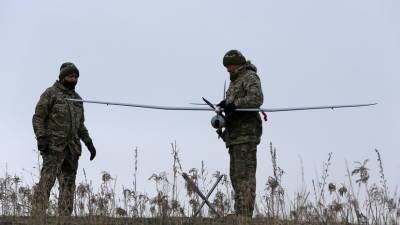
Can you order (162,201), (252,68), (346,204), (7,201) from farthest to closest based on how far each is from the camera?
1. (252,68)
2. (7,201)
3. (162,201)
4. (346,204)

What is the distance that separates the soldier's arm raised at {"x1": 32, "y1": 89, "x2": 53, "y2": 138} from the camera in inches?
338

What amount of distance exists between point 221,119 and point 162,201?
45.2 inches

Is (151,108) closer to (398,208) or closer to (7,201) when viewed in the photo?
(7,201)

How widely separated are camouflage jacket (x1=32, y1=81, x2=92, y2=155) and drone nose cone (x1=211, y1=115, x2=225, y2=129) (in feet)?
5.98

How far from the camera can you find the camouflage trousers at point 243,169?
25.5ft

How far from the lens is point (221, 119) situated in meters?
7.93

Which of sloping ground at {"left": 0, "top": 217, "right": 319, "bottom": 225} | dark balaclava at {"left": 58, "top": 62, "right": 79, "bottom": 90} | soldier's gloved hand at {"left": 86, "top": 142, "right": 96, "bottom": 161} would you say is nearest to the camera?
sloping ground at {"left": 0, "top": 217, "right": 319, "bottom": 225}

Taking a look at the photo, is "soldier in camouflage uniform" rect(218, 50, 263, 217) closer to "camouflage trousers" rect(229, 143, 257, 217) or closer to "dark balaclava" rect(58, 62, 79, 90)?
"camouflage trousers" rect(229, 143, 257, 217)

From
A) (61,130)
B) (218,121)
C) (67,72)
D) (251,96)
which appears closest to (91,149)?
(61,130)

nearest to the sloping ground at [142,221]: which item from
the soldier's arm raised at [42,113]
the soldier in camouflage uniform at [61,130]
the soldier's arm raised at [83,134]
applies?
the soldier in camouflage uniform at [61,130]

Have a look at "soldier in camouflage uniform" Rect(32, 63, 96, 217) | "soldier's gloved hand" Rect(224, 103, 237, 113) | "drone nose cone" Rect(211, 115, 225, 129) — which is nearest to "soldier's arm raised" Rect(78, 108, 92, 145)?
"soldier in camouflage uniform" Rect(32, 63, 96, 217)

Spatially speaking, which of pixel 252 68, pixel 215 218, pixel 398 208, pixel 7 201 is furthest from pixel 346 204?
pixel 7 201

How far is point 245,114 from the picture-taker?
8.06m

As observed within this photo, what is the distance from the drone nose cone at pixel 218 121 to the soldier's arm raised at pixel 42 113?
1945 millimetres
